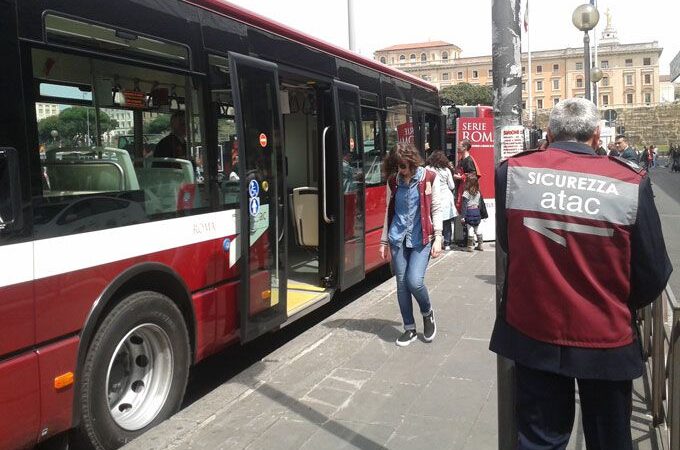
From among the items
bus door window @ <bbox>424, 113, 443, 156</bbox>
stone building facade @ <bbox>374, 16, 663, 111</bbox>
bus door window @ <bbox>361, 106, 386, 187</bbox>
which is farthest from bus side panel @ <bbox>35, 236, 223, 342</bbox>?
stone building facade @ <bbox>374, 16, 663, 111</bbox>

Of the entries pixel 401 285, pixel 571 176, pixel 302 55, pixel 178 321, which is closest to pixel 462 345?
pixel 401 285

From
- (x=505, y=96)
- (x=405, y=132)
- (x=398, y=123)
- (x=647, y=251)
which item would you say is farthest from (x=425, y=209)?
(x=405, y=132)

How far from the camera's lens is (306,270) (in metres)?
8.28

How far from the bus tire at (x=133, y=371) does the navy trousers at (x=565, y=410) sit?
91.7 inches

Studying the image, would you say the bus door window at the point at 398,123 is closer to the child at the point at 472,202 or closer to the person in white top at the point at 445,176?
the person in white top at the point at 445,176

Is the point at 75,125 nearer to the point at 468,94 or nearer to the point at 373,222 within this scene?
the point at 373,222

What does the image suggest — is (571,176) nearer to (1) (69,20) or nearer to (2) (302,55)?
(1) (69,20)

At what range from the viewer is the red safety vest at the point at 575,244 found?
7.73 ft

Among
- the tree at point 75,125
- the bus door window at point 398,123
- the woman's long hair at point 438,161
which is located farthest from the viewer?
the woman's long hair at point 438,161

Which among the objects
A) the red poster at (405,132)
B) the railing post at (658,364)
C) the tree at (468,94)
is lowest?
the railing post at (658,364)

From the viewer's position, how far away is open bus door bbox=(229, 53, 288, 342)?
16.8ft

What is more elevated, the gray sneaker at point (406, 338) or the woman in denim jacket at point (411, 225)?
the woman in denim jacket at point (411, 225)

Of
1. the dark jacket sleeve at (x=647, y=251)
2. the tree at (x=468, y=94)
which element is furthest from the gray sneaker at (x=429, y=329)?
the tree at (x=468, y=94)

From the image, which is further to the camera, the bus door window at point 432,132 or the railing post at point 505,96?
the bus door window at point 432,132
